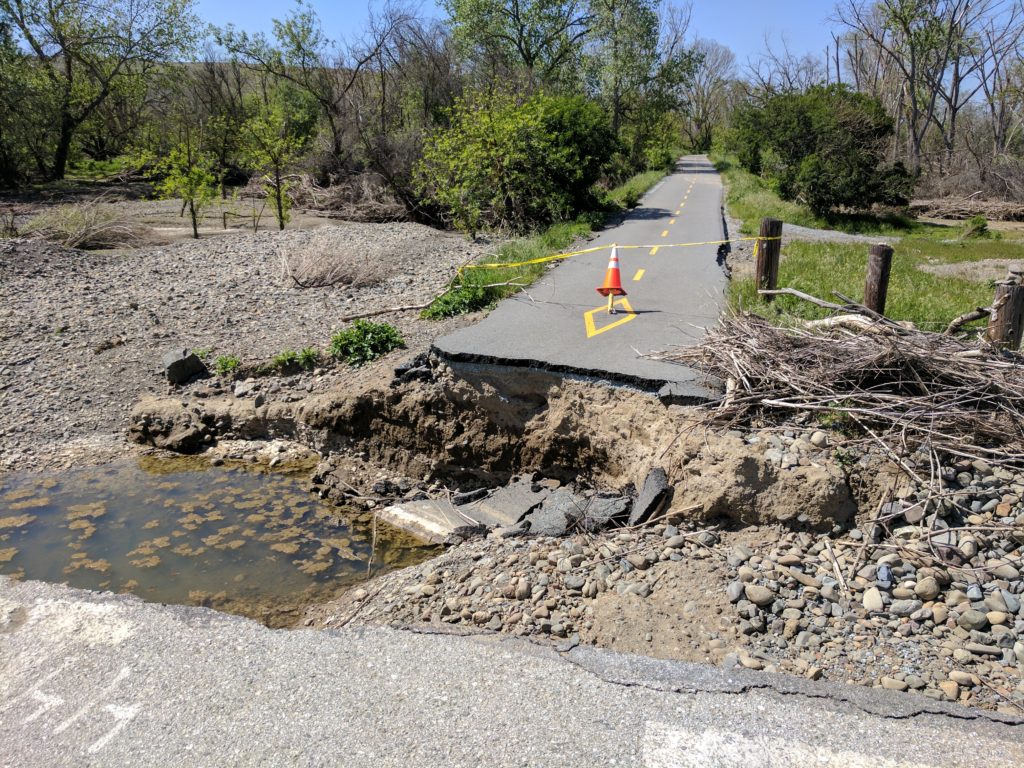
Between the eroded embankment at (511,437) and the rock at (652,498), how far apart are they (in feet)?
0.34

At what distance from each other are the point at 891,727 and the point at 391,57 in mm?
35526

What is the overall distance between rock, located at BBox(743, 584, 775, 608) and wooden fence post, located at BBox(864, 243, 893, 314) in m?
4.11

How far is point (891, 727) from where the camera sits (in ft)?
13.0

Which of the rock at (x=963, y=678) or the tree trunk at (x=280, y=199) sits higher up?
the tree trunk at (x=280, y=199)

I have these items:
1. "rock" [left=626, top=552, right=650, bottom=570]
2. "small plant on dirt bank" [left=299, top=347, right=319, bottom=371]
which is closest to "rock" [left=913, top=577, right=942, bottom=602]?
"rock" [left=626, top=552, right=650, bottom=570]

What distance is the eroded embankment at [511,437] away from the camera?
6.12 metres

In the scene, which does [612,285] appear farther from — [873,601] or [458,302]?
[873,601]

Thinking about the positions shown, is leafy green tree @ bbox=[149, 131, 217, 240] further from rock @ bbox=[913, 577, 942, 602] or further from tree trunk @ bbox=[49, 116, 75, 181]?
rock @ bbox=[913, 577, 942, 602]

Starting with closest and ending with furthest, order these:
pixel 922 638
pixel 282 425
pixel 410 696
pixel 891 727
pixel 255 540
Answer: pixel 891 727, pixel 410 696, pixel 922 638, pixel 255 540, pixel 282 425

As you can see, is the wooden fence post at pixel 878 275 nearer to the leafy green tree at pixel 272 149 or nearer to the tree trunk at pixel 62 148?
the leafy green tree at pixel 272 149

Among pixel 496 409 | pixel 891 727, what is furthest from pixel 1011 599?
pixel 496 409

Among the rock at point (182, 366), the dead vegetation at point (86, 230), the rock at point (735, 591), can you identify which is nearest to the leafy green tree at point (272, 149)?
the dead vegetation at point (86, 230)

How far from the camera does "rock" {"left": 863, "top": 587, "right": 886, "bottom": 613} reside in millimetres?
5016

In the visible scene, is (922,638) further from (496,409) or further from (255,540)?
(255,540)
